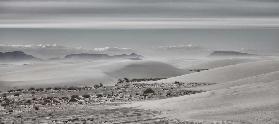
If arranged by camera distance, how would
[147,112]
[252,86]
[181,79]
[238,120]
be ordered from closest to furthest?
[238,120] → [147,112] → [252,86] → [181,79]

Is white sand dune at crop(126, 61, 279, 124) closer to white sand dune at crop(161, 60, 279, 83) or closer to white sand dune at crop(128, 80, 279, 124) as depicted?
white sand dune at crop(128, 80, 279, 124)

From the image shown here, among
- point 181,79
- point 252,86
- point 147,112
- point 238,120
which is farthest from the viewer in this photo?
point 181,79

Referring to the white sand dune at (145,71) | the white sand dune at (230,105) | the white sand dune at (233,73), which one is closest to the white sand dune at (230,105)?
the white sand dune at (230,105)

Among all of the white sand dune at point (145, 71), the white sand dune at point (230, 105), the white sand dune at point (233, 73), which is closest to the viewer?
the white sand dune at point (230, 105)

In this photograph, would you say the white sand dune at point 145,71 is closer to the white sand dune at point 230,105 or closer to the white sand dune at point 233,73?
the white sand dune at point 233,73

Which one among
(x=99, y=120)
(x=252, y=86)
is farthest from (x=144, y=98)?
(x=99, y=120)

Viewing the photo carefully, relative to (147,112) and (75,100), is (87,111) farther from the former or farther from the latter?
(75,100)
